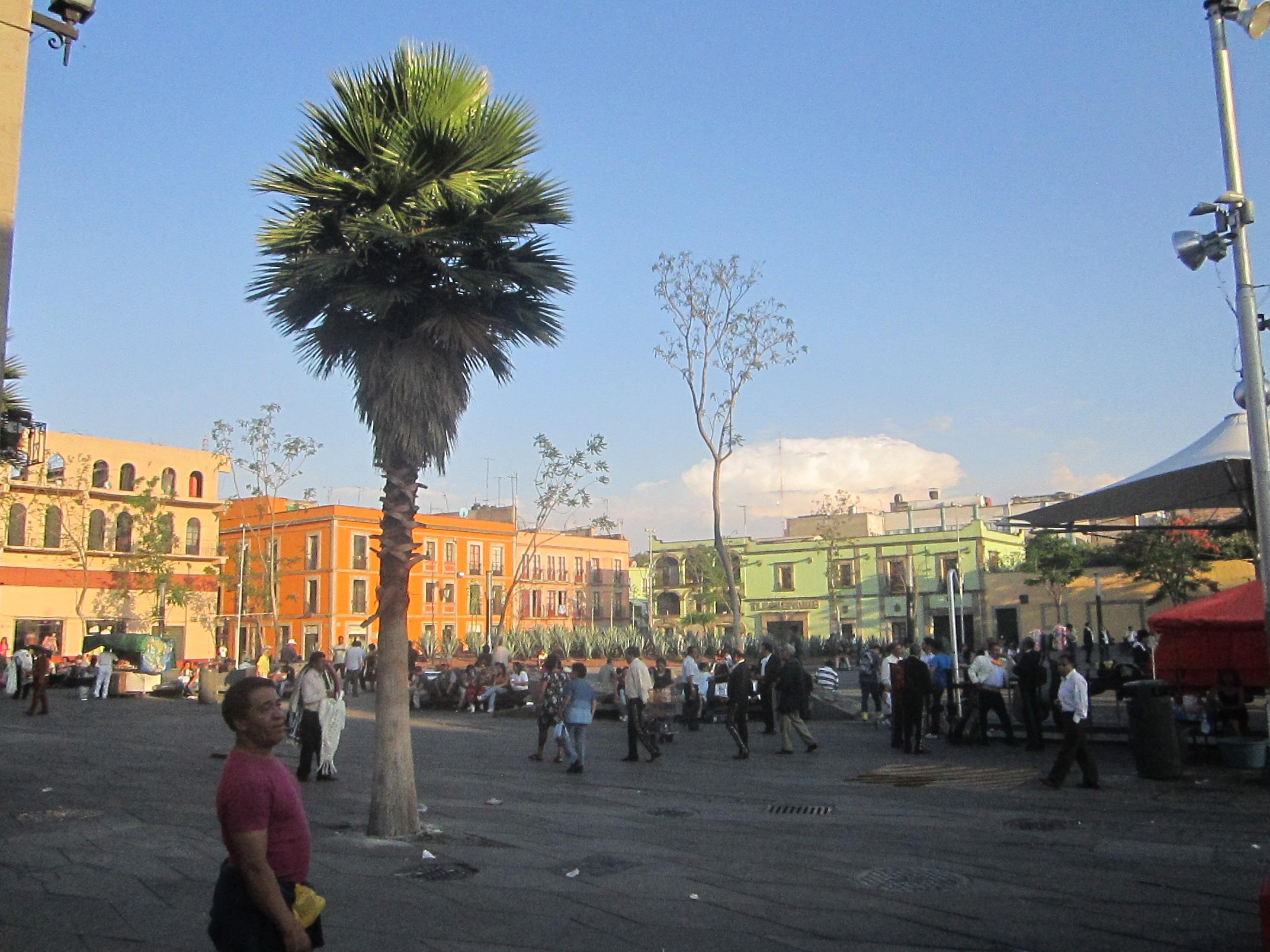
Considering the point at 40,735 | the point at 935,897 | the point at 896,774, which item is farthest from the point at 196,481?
the point at 935,897

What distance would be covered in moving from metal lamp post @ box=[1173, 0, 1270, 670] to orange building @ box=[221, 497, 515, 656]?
48.4 meters

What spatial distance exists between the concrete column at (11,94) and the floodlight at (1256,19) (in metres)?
10.9

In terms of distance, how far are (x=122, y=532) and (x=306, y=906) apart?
49662 millimetres

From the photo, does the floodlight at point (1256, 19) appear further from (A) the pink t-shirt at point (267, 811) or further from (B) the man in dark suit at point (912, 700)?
(A) the pink t-shirt at point (267, 811)

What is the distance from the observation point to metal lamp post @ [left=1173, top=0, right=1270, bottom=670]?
35.6 ft

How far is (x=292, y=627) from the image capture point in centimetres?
6322

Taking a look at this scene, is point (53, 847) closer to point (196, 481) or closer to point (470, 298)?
point (470, 298)

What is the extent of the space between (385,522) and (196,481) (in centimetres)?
4698

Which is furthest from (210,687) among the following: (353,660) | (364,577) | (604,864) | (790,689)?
(364,577)

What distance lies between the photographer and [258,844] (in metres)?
3.44

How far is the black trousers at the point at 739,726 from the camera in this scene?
50.5 feet

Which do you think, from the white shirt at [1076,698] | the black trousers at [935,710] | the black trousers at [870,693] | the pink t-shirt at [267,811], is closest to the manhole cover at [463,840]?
the pink t-shirt at [267,811]

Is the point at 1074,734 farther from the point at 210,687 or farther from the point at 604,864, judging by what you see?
the point at 210,687

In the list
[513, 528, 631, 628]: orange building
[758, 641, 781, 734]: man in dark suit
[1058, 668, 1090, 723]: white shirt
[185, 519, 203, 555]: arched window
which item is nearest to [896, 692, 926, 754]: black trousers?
[758, 641, 781, 734]: man in dark suit
